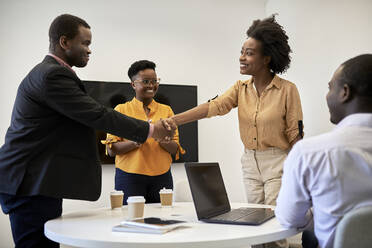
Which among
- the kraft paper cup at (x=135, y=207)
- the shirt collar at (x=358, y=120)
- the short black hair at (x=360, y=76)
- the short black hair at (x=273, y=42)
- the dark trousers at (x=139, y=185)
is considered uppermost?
the short black hair at (x=273, y=42)

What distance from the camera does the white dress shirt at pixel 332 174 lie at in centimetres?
118

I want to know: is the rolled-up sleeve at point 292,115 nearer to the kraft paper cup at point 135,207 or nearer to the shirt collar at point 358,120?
the shirt collar at point 358,120

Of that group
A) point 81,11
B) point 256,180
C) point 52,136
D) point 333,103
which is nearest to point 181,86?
point 81,11

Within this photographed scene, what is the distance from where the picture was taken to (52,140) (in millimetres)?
1682

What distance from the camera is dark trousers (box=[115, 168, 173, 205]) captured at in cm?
255

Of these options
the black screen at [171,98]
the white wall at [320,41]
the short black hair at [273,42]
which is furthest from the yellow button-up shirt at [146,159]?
the white wall at [320,41]

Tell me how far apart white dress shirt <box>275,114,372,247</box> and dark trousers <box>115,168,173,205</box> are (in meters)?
1.44

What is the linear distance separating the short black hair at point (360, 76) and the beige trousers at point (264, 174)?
919 millimetres

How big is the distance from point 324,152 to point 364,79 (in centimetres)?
30

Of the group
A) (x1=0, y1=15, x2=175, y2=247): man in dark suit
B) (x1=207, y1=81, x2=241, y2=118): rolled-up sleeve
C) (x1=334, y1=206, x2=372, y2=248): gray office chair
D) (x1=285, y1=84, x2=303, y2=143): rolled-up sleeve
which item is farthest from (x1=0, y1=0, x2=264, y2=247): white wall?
(x1=334, y1=206, x2=372, y2=248): gray office chair

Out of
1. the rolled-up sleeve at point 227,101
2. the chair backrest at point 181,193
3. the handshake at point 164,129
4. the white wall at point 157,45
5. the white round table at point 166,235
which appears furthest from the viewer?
the white wall at point 157,45

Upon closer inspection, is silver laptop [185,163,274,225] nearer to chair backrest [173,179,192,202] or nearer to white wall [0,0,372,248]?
chair backrest [173,179,192,202]

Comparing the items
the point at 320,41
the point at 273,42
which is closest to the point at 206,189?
the point at 273,42

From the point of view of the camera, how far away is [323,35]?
3.56 meters
